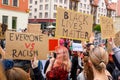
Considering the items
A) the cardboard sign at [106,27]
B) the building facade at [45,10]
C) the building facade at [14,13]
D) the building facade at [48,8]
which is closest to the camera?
the cardboard sign at [106,27]

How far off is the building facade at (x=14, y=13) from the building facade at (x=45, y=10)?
20.6 meters

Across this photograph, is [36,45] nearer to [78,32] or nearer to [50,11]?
[78,32]

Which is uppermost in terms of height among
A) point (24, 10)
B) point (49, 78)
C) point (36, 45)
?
point (24, 10)

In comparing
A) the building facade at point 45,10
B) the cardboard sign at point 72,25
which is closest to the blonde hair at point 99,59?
A: the cardboard sign at point 72,25

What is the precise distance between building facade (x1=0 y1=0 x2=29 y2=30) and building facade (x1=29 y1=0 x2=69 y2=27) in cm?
2062

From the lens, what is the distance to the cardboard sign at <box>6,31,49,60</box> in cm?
507

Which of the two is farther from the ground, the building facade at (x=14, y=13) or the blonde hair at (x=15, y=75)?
the building facade at (x=14, y=13)

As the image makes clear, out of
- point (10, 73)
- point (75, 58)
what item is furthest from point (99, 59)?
point (75, 58)

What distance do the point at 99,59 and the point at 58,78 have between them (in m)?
0.78

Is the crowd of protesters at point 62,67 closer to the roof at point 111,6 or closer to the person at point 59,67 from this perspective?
the person at point 59,67

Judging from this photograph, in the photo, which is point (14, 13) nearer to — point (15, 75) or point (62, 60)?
point (62, 60)

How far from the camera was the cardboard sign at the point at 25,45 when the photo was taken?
5.07 m

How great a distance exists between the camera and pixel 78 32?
22.5ft

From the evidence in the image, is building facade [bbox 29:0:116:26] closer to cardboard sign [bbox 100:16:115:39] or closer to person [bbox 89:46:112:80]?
cardboard sign [bbox 100:16:115:39]
